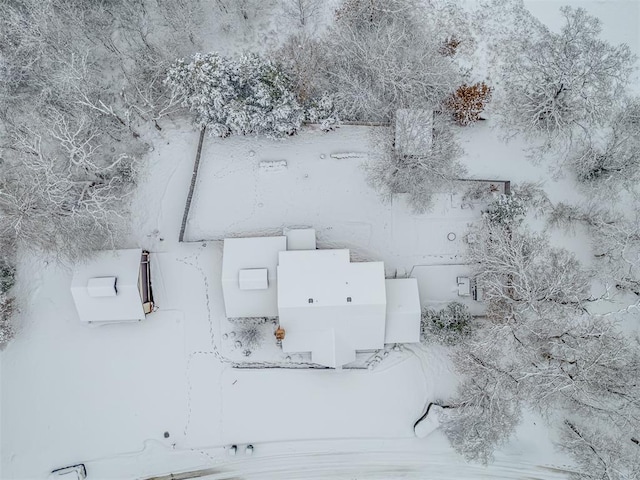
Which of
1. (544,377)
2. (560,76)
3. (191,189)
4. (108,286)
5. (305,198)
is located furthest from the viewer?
(305,198)

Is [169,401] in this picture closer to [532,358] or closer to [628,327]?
[532,358]

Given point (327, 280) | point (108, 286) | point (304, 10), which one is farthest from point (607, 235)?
point (108, 286)

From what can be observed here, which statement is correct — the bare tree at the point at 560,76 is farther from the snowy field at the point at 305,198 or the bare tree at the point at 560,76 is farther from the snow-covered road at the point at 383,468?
the snow-covered road at the point at 383,468

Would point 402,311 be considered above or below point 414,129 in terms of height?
below

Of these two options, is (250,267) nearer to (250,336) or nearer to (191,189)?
(250,336)

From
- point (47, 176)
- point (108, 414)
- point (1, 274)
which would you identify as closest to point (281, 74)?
point (47, 176)

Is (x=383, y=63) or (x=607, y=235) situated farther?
(x=607, y=235)
